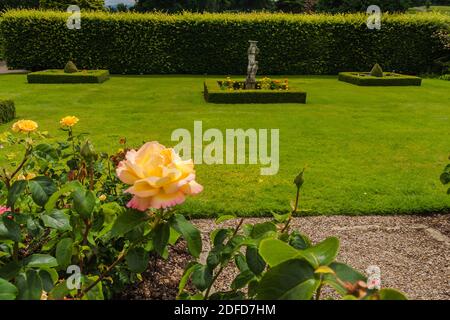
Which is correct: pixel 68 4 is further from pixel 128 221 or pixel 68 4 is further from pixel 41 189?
pixel 128 221

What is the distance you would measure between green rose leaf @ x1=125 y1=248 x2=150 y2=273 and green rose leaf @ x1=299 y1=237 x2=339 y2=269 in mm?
713

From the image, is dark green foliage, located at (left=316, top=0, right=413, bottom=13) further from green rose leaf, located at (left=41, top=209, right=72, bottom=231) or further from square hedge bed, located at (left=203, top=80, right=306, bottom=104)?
green rose leaf, located at (left=41, top=209, right=72, bottom=231)

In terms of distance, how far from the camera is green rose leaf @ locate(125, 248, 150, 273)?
1557mm

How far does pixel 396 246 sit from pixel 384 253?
0.79 feet

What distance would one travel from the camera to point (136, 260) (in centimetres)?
158

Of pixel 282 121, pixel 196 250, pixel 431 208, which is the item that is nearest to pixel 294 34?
pixel 282 121

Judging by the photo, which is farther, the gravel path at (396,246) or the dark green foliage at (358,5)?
the dark green foliage at (358,5)

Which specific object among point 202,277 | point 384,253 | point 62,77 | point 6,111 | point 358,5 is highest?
point 358,5

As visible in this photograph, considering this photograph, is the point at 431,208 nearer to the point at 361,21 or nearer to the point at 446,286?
the point at 446,286

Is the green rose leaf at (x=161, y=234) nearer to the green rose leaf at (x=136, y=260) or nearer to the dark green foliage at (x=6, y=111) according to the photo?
the green rose leaf at (x=136, y=260)

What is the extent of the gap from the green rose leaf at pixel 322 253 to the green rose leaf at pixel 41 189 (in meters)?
1.08

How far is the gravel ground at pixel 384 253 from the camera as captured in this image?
369cm

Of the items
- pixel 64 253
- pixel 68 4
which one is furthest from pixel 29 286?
pixel 68 4

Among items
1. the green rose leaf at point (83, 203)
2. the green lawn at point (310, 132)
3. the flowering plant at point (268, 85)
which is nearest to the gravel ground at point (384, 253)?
the green lawn at point (310, 132)
